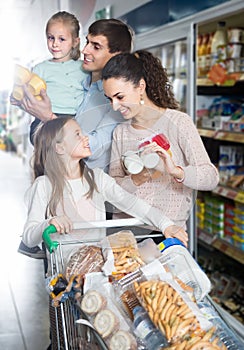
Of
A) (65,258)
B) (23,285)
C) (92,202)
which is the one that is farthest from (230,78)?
(65,258)

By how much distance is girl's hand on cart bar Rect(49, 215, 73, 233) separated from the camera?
1.85 m

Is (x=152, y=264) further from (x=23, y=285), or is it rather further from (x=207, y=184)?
(x=23, y=285)

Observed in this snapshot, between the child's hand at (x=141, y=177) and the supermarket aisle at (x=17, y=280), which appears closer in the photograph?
the child's hand at (x=141, y=177)

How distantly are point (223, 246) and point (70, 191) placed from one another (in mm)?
2032

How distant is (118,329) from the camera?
1.51 m

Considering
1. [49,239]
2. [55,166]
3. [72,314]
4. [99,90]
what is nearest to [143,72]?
[99,90]

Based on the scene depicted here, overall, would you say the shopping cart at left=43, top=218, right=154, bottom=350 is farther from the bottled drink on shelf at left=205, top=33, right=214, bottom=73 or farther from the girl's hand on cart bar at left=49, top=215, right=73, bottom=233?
the bottled drink on shelf at left=205, top=33, right=214, bottom=73

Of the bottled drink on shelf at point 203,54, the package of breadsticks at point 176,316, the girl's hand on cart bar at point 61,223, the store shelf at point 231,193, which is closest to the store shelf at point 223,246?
the store shelf at point 231,193

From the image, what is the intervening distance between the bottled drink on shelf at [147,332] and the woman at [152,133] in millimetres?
570

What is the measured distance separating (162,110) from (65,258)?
1.94 feet

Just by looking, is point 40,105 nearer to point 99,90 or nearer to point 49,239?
point 99,90

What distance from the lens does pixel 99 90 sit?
2.07 m

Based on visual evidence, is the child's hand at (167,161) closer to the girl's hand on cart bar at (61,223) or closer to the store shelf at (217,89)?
the girl's hand on cart bar at (61,223)

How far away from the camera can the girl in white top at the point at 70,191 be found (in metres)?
1.98
